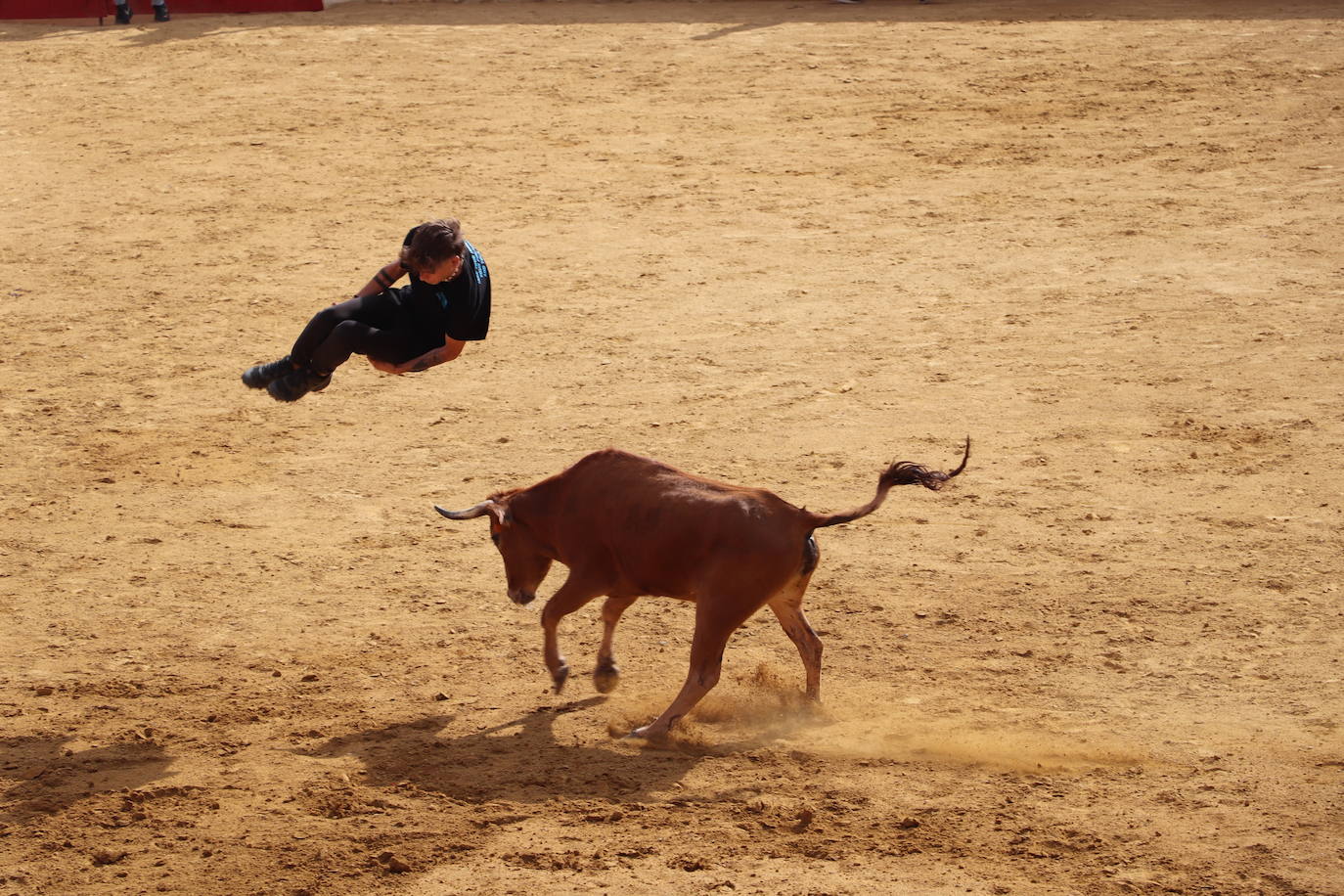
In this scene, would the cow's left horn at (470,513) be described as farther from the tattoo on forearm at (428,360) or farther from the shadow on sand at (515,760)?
the shadow on sand at (515,760)

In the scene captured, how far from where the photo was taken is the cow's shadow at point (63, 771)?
21.9 feet

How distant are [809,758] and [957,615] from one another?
1813 millimetres

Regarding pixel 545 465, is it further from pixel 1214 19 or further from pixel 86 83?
pixel 1214 19

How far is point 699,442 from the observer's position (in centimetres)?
1064

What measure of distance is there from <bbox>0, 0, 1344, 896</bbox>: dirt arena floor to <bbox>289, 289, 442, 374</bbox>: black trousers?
60.0 inches

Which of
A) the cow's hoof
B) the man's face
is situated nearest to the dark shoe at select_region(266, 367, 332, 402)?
the man's face

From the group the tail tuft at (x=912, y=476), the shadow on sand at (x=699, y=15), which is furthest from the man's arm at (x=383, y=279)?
the shadow on sand at (x=699, y=15)

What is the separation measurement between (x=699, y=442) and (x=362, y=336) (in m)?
3.30

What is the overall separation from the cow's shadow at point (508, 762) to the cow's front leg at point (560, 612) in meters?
0.25

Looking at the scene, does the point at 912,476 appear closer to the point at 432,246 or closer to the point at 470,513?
the point at 470,513

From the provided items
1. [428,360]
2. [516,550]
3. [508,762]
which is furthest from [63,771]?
[428,360]

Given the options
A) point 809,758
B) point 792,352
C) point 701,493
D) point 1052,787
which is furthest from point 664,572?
point 792,352

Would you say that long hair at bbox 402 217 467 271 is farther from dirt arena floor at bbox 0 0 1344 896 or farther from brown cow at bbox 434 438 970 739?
dirt arena floor at bbox 0 0 1344 896

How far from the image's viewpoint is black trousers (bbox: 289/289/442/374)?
7.88m
